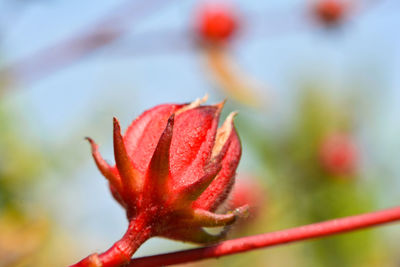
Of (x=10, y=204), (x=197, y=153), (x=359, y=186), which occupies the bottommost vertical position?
(x=359, y=186)

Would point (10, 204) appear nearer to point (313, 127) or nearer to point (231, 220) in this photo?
point (231, 220)

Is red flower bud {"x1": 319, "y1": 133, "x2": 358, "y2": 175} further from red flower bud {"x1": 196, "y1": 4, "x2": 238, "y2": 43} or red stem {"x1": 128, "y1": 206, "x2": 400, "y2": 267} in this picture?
red stem {"x1": 128, "y1": 206, "x2": 400, "y2": 267}

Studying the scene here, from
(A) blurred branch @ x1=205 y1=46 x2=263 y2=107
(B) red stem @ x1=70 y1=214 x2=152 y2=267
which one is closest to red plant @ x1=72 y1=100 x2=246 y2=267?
(B) red stem @ x1=70 y1=214 x2=152 y2=267

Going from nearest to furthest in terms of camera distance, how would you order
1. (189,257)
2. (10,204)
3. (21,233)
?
(189,257) → (21,233) → (10,204)

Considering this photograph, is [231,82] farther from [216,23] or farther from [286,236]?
[286,236]

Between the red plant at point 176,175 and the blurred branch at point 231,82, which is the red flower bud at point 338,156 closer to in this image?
the blurred branch at point 231,82

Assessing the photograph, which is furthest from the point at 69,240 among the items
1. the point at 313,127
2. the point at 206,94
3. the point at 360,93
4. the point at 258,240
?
the point at 360,93

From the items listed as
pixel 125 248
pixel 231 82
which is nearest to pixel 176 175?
pixel 125 248
